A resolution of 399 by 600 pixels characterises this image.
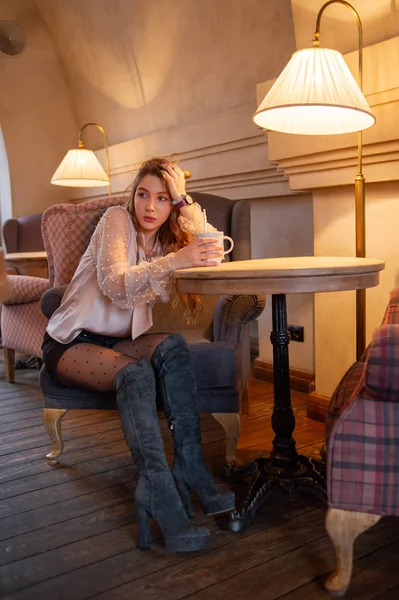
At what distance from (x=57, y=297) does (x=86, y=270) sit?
282 mm

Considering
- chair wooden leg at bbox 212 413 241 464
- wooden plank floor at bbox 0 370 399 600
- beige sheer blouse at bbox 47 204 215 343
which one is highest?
beige sheer blouse at bbox 47 204 215 343

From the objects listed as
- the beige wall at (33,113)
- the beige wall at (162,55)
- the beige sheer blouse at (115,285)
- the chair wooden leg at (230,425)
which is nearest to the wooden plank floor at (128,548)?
the chair wooden leg at (230,425)

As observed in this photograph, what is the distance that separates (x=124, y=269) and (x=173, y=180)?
349 mm

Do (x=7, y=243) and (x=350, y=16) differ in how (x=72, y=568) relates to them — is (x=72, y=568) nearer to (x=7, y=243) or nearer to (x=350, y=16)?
(x=350, y=16)

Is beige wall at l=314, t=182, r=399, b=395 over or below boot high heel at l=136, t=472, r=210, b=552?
over

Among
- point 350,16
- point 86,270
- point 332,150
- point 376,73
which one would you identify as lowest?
point 86,270

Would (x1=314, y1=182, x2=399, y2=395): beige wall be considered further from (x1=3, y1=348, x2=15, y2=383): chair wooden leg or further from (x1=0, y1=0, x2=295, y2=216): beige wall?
(x1=3, y1=348, x2=15, y2=383): chair wooden leg

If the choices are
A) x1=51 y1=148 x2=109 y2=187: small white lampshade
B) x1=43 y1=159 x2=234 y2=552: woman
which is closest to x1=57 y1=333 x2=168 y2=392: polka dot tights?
x1=43 y1=159 x2=234 y2=552: woman

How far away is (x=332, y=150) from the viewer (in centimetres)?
232

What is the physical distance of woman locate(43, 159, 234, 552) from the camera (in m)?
1.61

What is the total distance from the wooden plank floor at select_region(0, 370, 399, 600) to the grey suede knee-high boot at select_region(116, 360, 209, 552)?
0.05m

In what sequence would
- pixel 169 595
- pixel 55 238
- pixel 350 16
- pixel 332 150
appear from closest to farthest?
pixel 169 595, pixel 350 16, pixel 332 150, pixel 55 238

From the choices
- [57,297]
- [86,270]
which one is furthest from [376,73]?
[57,297]

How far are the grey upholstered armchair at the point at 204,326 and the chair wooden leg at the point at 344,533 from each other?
2.33 ft
